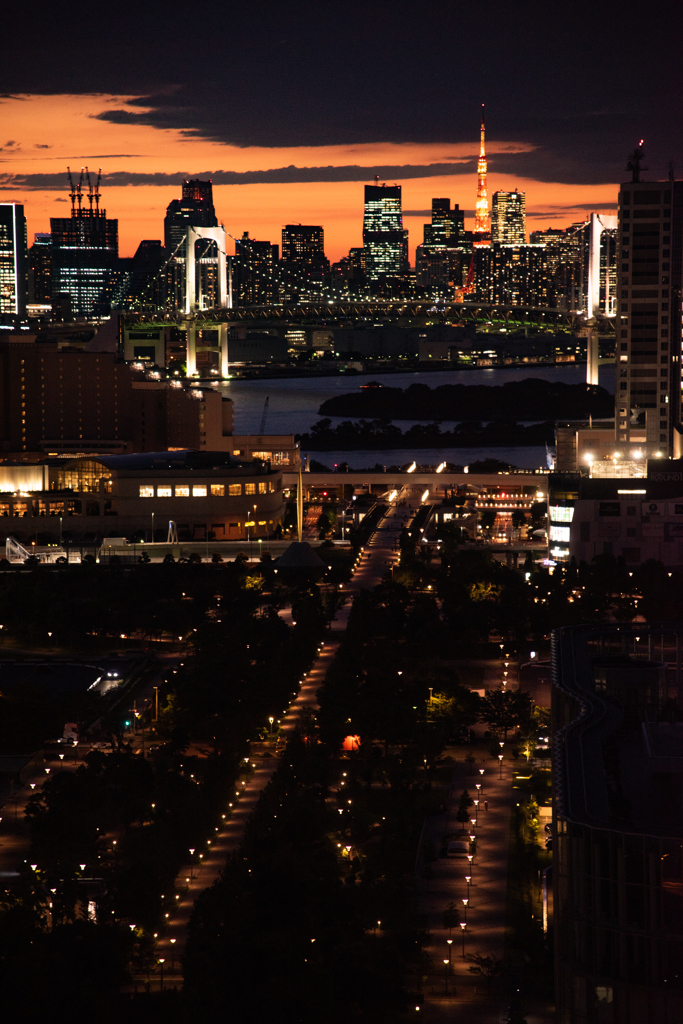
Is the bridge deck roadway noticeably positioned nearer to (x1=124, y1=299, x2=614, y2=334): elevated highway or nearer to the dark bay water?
the dark bay water

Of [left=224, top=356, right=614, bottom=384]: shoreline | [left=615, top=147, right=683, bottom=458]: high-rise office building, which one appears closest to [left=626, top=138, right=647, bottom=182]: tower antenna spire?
[left=615, top=147, right=683, bottom=458]: high-rise office building

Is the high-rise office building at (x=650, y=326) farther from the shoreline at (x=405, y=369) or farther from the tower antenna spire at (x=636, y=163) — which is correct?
the shoreline at (x=405, y=369)

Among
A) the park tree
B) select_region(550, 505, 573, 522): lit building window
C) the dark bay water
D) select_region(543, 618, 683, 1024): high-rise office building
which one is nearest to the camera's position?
select_region(543, 618, 683, 1024): high-rise office building

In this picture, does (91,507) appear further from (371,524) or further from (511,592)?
(511,592)

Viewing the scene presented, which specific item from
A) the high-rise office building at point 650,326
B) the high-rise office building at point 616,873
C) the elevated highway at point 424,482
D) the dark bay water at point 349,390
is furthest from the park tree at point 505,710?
the dark bay water at point 349,390

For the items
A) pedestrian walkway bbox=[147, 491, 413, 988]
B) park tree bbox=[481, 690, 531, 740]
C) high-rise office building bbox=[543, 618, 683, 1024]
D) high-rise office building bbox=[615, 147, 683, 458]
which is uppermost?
high-rise office building bbox=[615, 147, 683, 458]

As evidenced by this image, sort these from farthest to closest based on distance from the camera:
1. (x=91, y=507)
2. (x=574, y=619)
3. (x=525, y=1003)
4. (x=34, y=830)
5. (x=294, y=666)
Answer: (x=91, y=507), (x=574, y=619), (x=294, y=666), (x=34, y=830), (x=525, y=1003)

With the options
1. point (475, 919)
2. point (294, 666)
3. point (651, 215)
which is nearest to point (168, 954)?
point (475, 919)

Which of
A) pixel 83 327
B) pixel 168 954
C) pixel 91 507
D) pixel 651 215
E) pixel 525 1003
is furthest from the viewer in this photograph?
pixel 83 327
